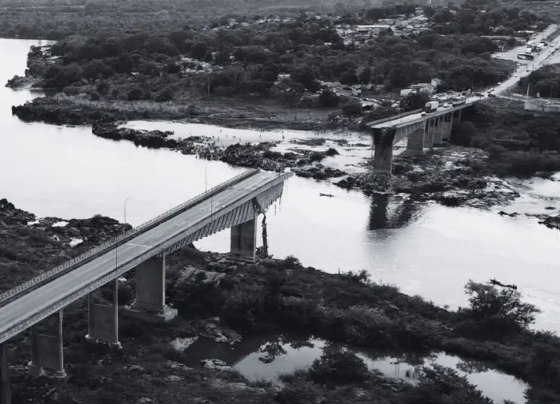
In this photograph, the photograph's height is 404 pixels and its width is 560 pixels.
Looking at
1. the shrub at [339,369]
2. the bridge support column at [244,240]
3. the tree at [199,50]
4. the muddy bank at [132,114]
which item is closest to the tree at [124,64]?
the tree at [199,50]

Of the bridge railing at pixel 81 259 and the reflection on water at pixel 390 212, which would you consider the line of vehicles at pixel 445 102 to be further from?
the bridge railing at pixel 81 259

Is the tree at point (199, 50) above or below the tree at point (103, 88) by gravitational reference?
above

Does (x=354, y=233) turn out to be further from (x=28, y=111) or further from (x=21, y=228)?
(x=28, y=111)

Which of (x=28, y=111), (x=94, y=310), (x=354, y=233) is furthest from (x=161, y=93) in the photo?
(x=94, y=310)

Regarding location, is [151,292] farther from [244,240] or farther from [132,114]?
[132,114]

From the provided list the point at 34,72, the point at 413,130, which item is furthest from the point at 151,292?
the point at 34,72

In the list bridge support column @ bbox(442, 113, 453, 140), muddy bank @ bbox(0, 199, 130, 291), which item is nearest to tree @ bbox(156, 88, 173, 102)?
bridge support column @ bbox(442, 113, 453, 140)
